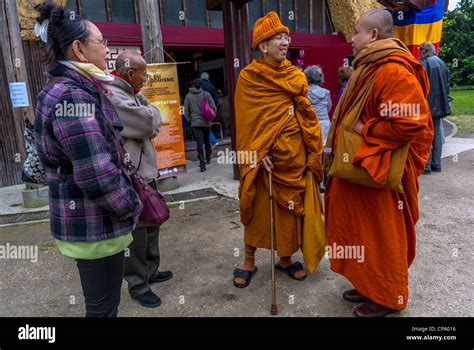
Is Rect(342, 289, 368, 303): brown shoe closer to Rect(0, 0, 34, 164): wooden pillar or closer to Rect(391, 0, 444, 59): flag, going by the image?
Rect(0, 0, 34, 164): wooden pillar

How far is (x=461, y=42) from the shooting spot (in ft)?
100

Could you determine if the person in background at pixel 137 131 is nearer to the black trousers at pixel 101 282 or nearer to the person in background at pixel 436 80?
the black trousers at pixel 101 282

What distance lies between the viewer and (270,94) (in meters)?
3.01

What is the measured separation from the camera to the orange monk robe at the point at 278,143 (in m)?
3.02

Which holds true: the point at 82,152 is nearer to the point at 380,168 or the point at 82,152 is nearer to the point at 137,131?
the point at 137,131

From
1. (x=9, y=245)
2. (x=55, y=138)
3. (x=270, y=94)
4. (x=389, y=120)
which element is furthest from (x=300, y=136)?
(x=9, y=245)

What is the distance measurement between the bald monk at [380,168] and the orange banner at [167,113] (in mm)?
3814

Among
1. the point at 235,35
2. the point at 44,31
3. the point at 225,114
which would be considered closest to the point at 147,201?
the point at 44,31

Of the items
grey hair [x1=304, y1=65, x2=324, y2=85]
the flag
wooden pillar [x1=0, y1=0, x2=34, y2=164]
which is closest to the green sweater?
grey hair [x1=304, y1=65, x2=324, y2=85]

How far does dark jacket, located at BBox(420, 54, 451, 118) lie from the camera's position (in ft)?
20.2

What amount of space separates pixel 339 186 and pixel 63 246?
5.81ft

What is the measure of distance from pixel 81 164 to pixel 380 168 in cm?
166

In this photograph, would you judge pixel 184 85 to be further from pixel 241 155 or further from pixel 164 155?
pixel 241 155

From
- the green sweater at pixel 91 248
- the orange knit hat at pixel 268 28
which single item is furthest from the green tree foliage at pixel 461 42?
the green sweater at pixel 91 248
